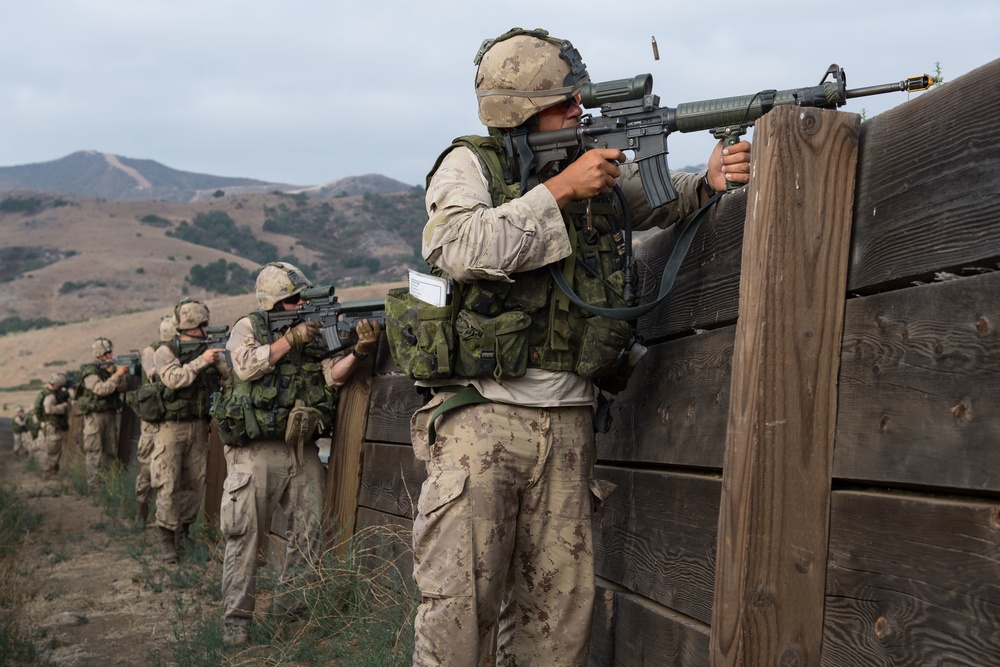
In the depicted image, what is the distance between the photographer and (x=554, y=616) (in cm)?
332

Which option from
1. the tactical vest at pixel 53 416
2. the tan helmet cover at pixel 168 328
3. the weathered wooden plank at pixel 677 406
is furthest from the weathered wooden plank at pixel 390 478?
the tactical vest at pixel 53 416

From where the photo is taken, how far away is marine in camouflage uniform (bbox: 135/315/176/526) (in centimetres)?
1080

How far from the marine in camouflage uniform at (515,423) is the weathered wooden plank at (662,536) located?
19cm

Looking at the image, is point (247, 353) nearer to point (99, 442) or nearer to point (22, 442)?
point (99, 442)

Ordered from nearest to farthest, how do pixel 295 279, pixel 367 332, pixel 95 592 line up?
pixel 367 332 < pixel 295 279 < pixel 95 592

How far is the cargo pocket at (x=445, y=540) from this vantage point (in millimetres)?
3166

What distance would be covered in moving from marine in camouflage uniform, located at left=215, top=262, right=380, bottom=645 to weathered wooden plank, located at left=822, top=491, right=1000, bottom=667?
14.6 ft

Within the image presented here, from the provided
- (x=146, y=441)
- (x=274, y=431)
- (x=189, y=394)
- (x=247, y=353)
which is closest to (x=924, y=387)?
(x=274, y=431)

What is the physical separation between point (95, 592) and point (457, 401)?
6.38 m

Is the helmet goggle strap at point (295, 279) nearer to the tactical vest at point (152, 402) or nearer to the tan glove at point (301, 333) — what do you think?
the tan glove at point (301, 333)

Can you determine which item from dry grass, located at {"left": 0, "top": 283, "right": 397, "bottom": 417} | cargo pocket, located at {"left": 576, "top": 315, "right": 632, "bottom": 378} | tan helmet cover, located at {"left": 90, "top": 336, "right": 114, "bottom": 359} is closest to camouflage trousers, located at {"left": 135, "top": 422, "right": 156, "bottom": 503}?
tan helmet cover, located at {"left": 90, "top": 336, "right": 114, "bottom": 359}

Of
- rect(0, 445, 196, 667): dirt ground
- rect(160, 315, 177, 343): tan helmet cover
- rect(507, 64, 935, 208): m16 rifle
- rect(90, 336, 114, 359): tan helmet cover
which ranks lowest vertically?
rect(0, 445, 196, 667): dirt ground

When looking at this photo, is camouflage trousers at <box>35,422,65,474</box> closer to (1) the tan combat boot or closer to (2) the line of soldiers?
(1) the tan combat boot

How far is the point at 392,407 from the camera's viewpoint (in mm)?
6211
